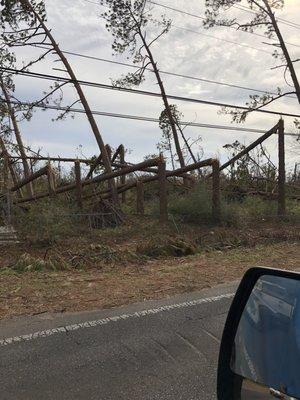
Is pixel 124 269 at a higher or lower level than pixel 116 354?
higher

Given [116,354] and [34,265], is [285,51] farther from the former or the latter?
[116,354]

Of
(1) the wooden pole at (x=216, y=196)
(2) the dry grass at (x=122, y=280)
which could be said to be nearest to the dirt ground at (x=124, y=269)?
(2) the dry grass at (x=122, y=280)

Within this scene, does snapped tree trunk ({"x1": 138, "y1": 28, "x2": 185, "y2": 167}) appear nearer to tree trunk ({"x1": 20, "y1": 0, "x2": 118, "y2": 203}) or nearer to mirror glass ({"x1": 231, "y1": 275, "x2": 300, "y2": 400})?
tree trunk ({"x1": 20, "y1": 0, "x2": 118, "y2": 203})

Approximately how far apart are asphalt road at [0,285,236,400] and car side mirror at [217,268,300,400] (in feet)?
6.36

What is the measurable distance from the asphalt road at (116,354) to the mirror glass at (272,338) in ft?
6.61

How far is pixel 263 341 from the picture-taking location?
217 cm

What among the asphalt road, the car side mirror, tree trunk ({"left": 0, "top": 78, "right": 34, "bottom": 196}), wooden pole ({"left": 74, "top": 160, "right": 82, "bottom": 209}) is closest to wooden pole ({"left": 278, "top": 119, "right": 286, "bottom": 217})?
wooden pole ({"left": 74, "top": 160, "right": 82, "bottom": 209})

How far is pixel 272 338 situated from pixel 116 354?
3085 mm

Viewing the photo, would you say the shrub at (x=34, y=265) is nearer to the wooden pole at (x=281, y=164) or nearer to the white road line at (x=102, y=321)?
the white road line at (x=102, y=321)

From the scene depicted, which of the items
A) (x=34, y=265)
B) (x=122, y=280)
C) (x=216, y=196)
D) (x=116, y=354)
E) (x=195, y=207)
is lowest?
(x=116, y=354)

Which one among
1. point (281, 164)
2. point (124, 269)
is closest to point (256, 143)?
point (281, 164)

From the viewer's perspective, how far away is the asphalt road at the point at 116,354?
4.21 m

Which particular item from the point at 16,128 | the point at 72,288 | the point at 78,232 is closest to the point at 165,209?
the point at 78,232

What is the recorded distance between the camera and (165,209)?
1552cm
